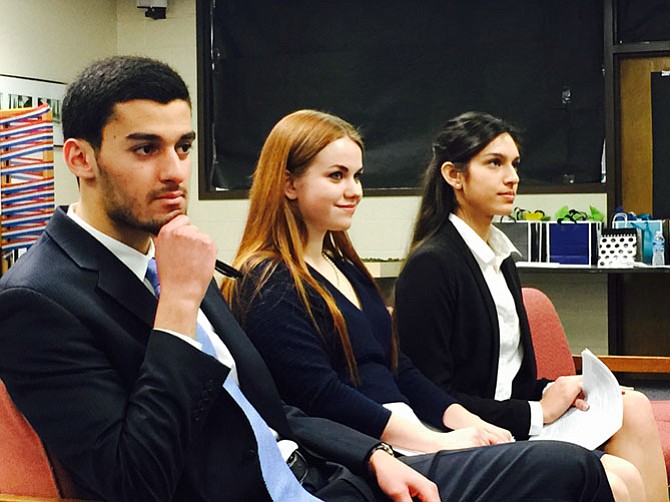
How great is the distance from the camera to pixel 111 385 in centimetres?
135

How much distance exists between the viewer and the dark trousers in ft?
5.53

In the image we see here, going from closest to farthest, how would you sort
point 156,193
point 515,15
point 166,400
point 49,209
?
1. point 166,400
2. point 156,193
3. point 49,209
4. point 515,15

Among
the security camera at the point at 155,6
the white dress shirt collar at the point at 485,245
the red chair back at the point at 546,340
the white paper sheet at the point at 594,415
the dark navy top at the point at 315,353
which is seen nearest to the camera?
the dark navy top at the point at 315,353

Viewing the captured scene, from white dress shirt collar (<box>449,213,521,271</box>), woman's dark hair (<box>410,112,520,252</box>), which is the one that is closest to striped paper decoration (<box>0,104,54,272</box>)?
woman's dark hair (<box>410,112,520,252</box>)

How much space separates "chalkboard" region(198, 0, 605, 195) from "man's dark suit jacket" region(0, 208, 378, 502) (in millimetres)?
4309

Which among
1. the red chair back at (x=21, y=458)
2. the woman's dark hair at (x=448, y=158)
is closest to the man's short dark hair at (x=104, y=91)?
the red chair back at (x=21, y=458)

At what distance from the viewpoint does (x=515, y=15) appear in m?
5.49

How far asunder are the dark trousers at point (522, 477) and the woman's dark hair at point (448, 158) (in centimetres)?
81

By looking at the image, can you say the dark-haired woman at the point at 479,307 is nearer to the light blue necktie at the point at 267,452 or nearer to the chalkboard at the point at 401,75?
the light blue necktie at the point at 267,452

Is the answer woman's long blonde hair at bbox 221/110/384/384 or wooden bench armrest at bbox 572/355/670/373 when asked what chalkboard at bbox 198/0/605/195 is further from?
woman's long blonde hair at bbox 221/110/384/384

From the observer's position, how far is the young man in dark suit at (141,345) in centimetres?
133

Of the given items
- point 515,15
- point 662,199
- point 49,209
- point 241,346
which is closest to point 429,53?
point 515,15

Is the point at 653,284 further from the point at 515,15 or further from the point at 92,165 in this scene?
the point at 92,165

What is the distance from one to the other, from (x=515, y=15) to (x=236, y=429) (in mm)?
4500
